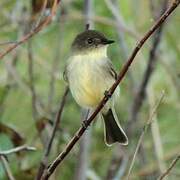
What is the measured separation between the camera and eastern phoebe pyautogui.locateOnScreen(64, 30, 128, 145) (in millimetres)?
2977

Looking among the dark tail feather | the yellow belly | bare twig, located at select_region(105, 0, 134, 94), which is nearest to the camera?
the dark tail feather

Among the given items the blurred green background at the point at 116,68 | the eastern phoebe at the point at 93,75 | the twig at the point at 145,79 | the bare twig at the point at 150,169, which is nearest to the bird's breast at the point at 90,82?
the eastern phoebe at the point at 93,75

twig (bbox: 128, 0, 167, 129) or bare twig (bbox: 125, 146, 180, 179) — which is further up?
twig (bbox: 128, 0, 167, 129)

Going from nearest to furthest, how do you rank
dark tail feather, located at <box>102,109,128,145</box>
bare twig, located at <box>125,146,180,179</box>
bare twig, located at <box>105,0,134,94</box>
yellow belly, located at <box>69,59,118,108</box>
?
1. dark tail feather, located at <box>102,109,128,145</box>
2. yellow belly, located at <box>69,59,118,108</box>
3. bare twig, located at <box>125,146,180,179</box>
4. bare twig, located at <box>105,0,134,94</box>

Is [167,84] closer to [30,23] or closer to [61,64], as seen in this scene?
[61,64]

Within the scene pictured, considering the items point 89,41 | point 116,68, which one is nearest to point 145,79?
point 116,68

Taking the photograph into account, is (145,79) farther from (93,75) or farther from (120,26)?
(93,75)

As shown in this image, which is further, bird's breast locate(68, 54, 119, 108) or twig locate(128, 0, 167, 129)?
twig locate(128, 0, 167, 129)

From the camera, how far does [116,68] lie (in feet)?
14.1

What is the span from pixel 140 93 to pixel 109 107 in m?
0.80

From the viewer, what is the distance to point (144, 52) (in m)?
5.04

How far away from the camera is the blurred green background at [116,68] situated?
3.83 m

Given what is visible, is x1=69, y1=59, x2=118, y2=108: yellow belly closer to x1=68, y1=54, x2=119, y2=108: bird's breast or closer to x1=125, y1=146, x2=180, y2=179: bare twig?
x1=68, y1=54, x2=119, y2=108: bird's breast

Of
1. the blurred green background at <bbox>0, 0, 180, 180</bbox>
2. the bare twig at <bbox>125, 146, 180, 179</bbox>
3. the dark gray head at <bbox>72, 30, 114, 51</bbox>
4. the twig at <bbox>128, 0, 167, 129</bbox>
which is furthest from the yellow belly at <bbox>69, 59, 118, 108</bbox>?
the twig at <bbox>128, 0, 167, 129</bbox>
